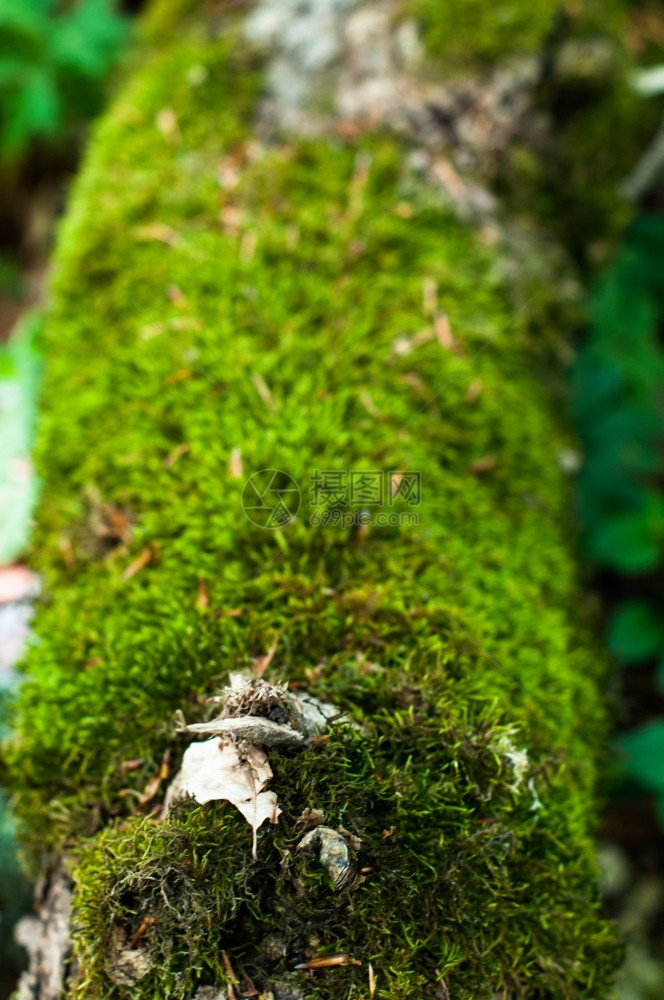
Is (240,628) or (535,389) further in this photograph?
(535,389)

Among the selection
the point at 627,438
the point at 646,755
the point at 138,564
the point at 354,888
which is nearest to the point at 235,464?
the point at 138,564

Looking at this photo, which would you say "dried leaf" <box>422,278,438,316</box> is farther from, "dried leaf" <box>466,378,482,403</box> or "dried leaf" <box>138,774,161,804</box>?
"dried leaf" <box>138,774,161,804</box>

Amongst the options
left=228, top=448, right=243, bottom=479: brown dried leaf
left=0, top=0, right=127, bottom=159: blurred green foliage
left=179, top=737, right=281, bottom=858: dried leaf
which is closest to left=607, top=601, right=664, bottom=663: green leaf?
left=228, top=448, right=243, bottom=479: brown dried leaf

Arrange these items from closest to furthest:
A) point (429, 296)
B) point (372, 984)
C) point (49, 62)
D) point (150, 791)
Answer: point (372, 984), point (150, 791), point (429, 296), point (49, 62)

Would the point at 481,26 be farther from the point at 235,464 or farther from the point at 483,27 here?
the point at 235,464

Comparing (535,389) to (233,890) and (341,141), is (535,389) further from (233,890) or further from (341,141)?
(233,890)

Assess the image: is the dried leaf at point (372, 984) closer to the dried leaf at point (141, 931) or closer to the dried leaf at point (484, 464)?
the dried leaf at point (141, 931)

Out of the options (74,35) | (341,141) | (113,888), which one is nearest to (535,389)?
(341,141)
